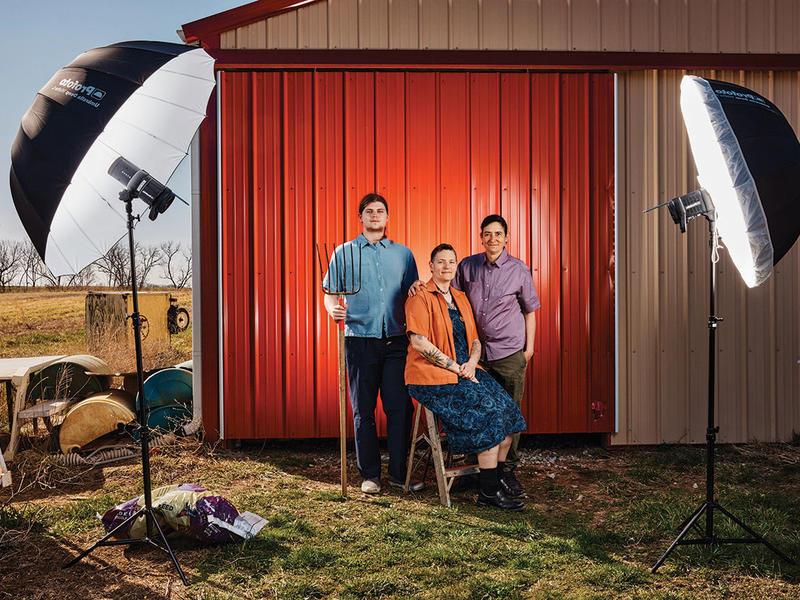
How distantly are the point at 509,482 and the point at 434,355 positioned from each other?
1.08 m

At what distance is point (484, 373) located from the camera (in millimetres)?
4789

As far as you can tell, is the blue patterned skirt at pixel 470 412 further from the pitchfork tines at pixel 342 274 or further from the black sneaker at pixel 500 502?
the pitchfork tines at pixel 342 274

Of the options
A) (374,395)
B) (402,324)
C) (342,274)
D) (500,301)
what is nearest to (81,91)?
(342,274)

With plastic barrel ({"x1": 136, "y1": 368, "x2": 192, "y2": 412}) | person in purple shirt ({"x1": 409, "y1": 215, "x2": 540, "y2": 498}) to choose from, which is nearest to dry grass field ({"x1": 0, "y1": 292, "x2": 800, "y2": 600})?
plastic barrel ({"x1": 136, "y1": 368, "x2": 192, "y2": 412})

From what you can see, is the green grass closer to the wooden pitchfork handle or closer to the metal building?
the wooden pitchfork handle

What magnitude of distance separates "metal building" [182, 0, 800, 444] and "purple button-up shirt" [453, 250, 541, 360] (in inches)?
42.6

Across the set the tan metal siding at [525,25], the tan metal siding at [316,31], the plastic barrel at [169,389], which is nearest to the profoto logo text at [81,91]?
the tan metal siding at [316,31]

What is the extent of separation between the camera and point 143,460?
3.48 meters

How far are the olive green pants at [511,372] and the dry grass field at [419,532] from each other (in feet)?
2.29

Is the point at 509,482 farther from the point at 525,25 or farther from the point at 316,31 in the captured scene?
the point at 316,31

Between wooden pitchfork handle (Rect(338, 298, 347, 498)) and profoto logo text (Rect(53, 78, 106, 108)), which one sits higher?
profoto logo text (Rect(53, 78, 106, 108))

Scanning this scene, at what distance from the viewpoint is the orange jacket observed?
4543mm

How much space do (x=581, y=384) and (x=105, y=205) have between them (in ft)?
13.6

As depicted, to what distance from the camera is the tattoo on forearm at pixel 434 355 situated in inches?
178
